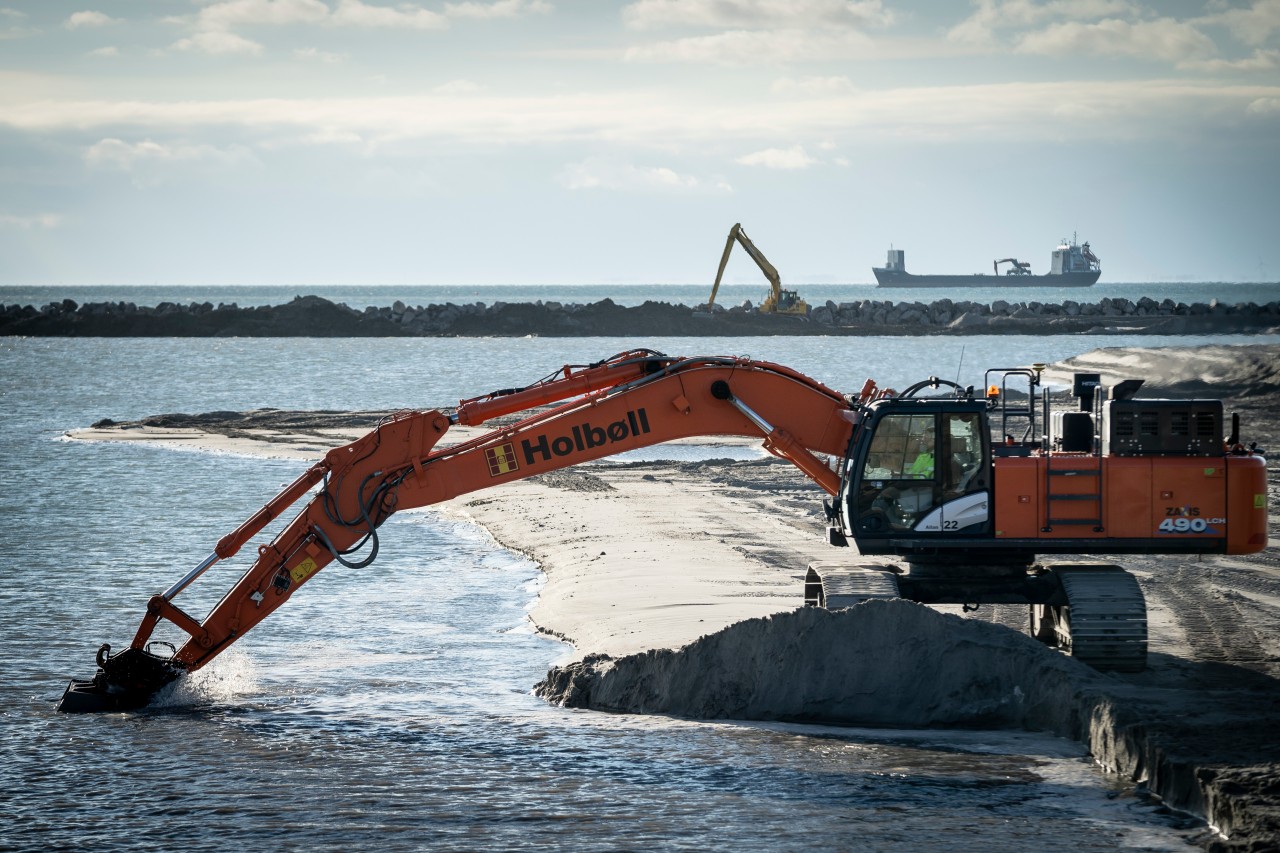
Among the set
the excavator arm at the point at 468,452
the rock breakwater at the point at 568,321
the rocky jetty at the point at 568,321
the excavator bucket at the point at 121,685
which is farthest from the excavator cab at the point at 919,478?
the rocky jetty at the point at 568,321

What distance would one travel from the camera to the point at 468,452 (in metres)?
13.8

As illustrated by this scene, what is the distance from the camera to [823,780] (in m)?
11.8

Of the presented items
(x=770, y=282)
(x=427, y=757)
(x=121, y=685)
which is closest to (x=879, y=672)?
(x=427, y=757)

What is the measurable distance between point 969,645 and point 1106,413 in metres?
2.65

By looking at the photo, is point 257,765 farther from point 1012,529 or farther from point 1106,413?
point 1106,413

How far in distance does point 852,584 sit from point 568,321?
93579mm

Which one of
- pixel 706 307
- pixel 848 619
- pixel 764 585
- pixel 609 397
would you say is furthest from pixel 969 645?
pixel 706 307

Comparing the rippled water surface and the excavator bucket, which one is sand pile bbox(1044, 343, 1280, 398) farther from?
the excavator bucket

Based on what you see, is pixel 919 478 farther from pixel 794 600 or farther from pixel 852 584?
pixel 794 600

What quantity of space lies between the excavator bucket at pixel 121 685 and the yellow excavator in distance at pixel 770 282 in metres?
80.3

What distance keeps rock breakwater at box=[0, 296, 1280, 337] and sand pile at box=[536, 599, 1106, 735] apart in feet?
295

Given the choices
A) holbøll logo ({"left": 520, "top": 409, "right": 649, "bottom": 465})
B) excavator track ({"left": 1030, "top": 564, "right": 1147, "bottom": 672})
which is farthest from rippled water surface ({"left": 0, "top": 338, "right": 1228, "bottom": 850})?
holbøll logo ({"left": 520, "top": 409, "right": 649, "bottom": 465})

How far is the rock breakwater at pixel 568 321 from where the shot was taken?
10494 centimetres

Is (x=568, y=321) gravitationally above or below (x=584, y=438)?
above
